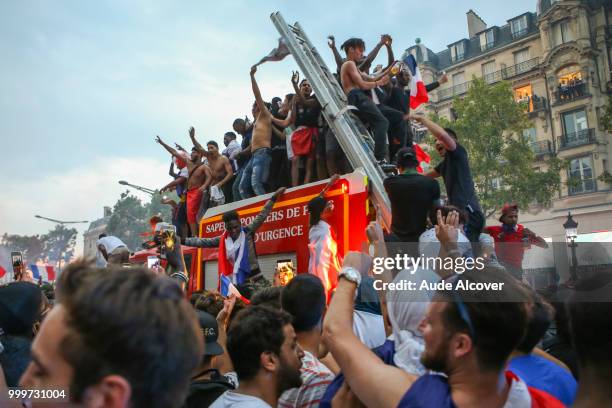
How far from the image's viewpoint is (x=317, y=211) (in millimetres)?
→ 4879

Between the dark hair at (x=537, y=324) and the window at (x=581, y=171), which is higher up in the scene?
the window at (x=581, y=171)

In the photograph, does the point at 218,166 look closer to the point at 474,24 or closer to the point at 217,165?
the point at 217,165

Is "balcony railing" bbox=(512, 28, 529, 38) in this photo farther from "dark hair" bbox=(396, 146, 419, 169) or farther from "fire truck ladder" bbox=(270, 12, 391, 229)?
"dark hair" bbox=(396, 146, 419, 169)

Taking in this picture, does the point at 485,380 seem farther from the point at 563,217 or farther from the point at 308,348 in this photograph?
the point at 563,217

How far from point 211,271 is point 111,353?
20.3 feet

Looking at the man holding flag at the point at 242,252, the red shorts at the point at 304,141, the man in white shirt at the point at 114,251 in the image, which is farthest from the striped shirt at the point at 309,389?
the red shorts at the point at 304,141

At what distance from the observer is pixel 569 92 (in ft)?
75.4

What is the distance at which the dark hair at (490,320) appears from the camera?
1330 millimetres

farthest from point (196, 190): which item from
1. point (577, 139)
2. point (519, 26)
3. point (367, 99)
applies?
point (519, 26)

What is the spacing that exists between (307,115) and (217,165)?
2.80 meters

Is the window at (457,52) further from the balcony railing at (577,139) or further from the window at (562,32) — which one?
the balcony railing at (577,139)

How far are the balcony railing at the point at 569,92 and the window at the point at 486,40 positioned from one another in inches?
527

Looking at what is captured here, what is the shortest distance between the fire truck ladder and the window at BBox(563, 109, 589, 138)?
73.1ft

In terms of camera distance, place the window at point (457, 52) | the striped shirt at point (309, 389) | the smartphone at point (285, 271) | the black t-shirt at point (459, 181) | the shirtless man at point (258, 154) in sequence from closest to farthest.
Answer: the striped shirt at point (309, 389) → the black t-shirt at point (459, 181) → the smartphone at point (285, 271) → the shirtless man at point (258, 154) → the window at point (457, 52)
